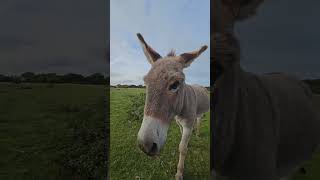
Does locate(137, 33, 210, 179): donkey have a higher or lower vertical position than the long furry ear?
lower

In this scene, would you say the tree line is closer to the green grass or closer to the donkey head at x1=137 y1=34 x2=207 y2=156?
the green grass

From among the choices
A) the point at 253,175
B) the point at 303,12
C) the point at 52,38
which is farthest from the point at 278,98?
the point at 52,38

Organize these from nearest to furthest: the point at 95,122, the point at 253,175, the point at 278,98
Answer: the point at 253,175
the point at 278,98
the point at 95,122

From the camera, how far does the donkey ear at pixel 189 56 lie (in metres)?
2.56

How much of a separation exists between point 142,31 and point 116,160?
85cm

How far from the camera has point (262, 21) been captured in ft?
9.34

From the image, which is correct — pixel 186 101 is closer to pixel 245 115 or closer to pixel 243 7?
pixel 245 115

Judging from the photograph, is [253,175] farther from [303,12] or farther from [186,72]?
[303,12]

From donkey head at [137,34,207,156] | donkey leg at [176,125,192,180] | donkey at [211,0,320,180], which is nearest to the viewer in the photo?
donkey at [211,0,320,180]

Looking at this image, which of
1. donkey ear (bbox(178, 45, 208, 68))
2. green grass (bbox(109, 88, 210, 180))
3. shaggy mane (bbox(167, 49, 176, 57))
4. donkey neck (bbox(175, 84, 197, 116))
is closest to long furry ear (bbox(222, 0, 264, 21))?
donkey ear (bbox(178, 45, 208, 68))

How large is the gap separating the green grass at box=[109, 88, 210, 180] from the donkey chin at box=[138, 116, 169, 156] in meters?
0.04

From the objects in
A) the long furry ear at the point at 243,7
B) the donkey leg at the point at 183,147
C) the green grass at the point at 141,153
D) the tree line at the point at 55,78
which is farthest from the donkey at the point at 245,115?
the tree line at the point at 55,78

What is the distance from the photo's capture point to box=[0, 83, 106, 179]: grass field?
8.23 feet

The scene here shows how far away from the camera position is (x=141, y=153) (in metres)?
2.60
